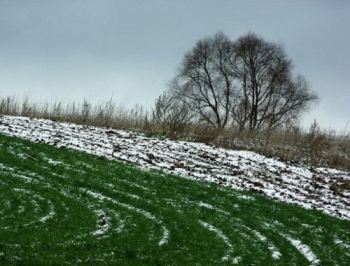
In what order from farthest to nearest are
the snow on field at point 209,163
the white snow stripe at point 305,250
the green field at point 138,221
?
the snow on field at point 209,163 → the white snow stripe at point 305,250 → the green field at point 138,221

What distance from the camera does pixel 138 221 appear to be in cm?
1027

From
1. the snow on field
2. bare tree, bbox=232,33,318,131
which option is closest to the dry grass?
the snow on field

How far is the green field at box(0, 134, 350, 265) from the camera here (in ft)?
26.4

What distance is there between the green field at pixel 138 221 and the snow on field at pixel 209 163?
1.96m

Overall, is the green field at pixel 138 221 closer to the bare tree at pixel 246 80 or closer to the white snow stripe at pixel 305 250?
the white snow stripe at pixel 305 250

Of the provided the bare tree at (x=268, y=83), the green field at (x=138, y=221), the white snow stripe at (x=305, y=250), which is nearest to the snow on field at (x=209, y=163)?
the green field at (x=138, y=221)

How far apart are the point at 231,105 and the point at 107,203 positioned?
4666 cm

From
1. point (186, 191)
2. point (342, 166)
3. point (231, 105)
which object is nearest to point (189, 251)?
point (186, 191)

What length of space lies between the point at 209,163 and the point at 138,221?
35.8ft

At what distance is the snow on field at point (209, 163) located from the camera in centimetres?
1736

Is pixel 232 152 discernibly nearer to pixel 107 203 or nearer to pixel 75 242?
pixel 107 203

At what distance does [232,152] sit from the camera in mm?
24984

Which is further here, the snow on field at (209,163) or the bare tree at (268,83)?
the bare tree at (268,83)

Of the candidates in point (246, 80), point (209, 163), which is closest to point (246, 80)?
point (246, 80)
